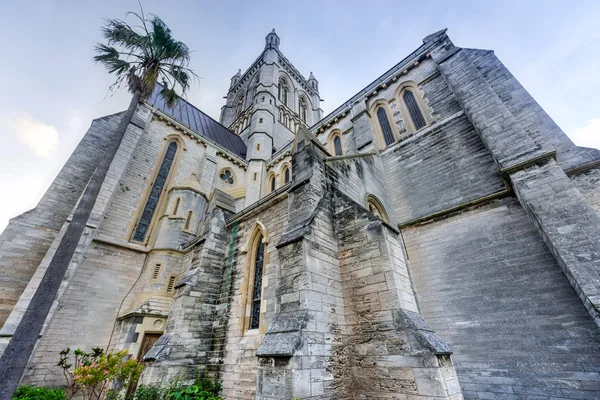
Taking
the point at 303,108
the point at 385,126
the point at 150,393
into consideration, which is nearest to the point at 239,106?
the point at 303,108

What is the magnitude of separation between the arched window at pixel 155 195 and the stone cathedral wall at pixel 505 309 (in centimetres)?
1182

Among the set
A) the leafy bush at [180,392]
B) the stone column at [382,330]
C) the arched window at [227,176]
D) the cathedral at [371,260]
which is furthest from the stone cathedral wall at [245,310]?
the arched window at [227,176]

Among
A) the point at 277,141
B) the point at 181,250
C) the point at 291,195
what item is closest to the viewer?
the point at 291,195

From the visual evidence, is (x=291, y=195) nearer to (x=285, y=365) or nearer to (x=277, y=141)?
(x=285, y=365)

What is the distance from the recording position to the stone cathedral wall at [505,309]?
4.64m

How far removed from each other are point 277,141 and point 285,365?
1940 cm

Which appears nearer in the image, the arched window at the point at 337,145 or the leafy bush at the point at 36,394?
the leafy bush at the point at 36,394

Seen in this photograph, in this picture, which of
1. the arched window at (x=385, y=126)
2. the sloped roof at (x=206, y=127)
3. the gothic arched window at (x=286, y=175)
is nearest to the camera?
the arched window at (x=385, y=126)

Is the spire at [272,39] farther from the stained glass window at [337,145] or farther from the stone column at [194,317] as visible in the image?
the stone column at [194,317]

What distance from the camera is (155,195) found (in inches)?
494

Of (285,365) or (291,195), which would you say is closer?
(285,365)

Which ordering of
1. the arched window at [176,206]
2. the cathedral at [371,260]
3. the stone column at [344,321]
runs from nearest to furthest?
the stone column at [344,321]
the cathedral at [371,260]
the arched window at [176,206]

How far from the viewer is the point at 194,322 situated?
21.7 ft

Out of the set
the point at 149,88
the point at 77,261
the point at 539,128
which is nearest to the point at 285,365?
the point at 149,88
